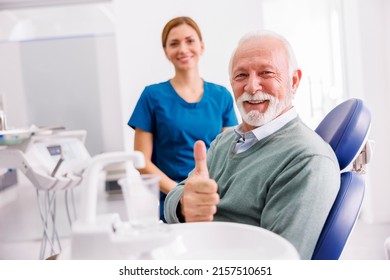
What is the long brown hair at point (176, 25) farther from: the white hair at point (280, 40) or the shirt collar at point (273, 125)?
the shirt collar at point (273, 125)

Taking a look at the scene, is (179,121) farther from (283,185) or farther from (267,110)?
(283,185)

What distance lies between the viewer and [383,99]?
4.57ft

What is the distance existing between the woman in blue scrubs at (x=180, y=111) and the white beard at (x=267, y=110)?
0.15 metres

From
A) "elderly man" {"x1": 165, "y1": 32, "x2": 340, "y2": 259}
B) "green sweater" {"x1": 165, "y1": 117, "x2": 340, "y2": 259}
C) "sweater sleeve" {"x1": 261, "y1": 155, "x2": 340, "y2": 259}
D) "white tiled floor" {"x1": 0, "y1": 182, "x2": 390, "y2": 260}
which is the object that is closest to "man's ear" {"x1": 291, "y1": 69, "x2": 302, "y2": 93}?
"elderly man" {"x1": 165, "y1": 32, "x2": 340, "y2": 259}

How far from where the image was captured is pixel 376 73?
4.57 feet

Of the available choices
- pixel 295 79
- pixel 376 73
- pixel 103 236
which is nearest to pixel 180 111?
pixel 295 79

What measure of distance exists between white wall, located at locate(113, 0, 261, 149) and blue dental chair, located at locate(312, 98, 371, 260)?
1.15 ft

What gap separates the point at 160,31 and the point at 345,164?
69 cm

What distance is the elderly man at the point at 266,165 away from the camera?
1.12 m

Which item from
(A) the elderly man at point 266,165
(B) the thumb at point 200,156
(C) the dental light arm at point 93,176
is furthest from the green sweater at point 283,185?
(C) the dental light arm at point 93,176

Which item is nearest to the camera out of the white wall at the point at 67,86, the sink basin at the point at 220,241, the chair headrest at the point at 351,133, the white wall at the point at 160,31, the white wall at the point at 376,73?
the sink basin at the point at 220,241

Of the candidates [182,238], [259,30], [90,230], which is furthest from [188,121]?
[90,230]

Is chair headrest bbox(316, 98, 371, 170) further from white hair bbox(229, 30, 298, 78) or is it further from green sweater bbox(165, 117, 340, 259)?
white hair bbox(229, 30, 298, 78)

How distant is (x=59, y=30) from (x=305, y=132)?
933 millimetres
